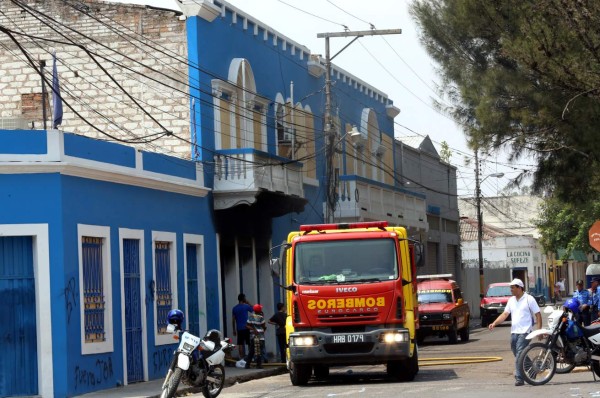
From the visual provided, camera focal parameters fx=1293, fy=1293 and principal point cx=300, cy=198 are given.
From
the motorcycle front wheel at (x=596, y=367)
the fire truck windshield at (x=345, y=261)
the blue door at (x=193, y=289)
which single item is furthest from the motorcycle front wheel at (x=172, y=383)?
Answer: the blue door at (x=193, y=289)

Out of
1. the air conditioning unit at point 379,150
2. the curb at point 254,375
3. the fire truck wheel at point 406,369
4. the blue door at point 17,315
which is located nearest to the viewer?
the blue door at point 17,315

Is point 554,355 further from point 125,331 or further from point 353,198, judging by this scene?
point 353,198

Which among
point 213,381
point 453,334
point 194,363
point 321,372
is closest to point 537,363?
point 213,381

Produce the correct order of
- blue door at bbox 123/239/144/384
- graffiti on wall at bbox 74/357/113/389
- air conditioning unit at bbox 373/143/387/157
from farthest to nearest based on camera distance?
1. air conditioning unit at bbox 373/143/387/157
2. blue door at bbox 123/239/144/384
3. graffiti on wall at bbox 74/357/113/389

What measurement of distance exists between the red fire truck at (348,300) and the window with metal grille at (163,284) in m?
5.08

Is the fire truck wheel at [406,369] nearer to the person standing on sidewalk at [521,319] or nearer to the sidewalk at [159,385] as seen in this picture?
the person standing on sidewalk at [521,319]

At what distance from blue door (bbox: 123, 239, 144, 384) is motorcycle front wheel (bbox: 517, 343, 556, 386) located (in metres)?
8.63

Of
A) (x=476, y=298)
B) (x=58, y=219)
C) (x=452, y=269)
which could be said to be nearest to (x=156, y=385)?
(x=58, y=219)

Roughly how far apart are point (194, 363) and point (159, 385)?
533 cm

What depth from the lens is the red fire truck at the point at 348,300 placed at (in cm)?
2175

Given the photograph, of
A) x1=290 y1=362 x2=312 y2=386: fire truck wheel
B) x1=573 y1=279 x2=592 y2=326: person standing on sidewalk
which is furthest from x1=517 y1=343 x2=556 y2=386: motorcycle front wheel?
x1=573 y1=279 x2=592 y2=326: person standing on sidewalk

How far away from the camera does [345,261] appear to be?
870 inches

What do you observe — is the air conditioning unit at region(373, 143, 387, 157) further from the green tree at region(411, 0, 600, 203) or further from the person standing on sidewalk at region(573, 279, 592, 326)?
the person standing on sidewalk at region(573, 279, 592, 326)

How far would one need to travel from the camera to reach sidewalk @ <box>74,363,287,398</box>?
2200 cm
